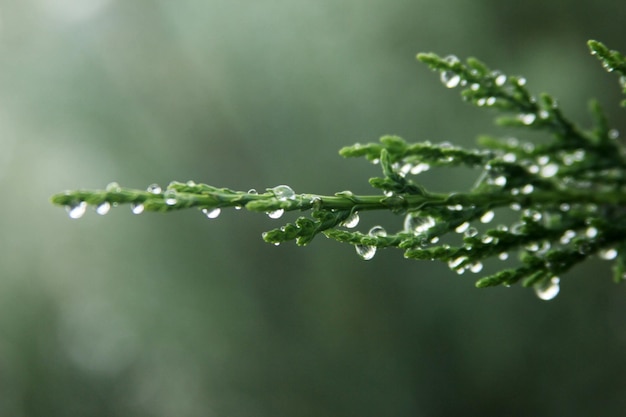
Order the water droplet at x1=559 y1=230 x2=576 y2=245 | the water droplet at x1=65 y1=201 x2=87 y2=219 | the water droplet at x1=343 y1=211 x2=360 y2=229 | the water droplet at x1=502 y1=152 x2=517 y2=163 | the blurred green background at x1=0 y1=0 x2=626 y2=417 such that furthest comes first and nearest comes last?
the blurred green background at x1=0 y1=0 x2=626 y2=417
the water droplet at x1=502 y1=152 x2=517 y2=163
the water droplet at x1=559 y1=230 x2=576 y2=245
the water droplet at x1=343 y1=211 x2=360 y2=229
the water droplet at x1=65 y1=201 x2=87 y2=219

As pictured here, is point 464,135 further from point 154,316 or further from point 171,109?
point 154,316

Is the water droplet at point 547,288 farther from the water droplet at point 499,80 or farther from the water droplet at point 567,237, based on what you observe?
the water droplet at point 499,80

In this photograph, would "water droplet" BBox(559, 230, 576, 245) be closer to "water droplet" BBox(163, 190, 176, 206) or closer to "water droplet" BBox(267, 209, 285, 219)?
"water droplet" BBox(267, 209, 285, 219)

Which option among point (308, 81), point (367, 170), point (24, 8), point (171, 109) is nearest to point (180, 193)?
point (367, 170)

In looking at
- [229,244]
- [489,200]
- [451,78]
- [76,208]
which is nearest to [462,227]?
[489,200]

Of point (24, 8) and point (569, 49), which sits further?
point (24, 8)

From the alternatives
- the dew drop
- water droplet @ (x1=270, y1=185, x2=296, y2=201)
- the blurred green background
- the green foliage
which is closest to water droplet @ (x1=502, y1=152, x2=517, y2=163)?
the green foliage

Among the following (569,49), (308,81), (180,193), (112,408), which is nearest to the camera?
(180,193)
